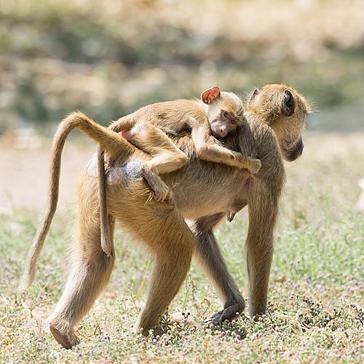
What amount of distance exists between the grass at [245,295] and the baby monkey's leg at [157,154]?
0.78 metres

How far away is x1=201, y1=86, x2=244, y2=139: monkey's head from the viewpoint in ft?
20.1

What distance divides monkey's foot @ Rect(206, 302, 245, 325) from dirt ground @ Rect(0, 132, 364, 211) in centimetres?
417

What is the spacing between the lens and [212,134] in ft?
A: 20.2

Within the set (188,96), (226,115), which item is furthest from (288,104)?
(188,96)

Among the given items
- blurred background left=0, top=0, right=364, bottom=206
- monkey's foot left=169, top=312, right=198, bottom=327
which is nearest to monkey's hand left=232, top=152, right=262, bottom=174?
monkey's foot left=169, top=312, right=198, bottom=327

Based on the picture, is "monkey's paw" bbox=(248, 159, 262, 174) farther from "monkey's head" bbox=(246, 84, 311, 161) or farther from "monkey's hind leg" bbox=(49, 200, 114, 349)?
"monkey's hind leg" bbox=(49, 200, 114, 349)

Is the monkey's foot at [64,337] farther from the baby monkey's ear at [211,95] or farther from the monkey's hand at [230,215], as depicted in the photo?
the baby monkey's ear at [211,95]

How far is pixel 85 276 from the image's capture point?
6.12 m

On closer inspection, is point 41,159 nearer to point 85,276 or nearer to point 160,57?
point 160,57

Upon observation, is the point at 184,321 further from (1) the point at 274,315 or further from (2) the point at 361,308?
(2) the point at 361,308

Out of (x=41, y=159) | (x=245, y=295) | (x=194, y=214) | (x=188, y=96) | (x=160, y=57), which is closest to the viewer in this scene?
(x=194, y=214)

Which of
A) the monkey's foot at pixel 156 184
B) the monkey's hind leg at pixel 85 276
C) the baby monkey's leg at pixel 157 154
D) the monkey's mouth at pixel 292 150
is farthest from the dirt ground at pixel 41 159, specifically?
the monkey's foot at pixel 156 184

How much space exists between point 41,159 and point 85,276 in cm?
649

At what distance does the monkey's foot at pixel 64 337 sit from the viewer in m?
5.91
